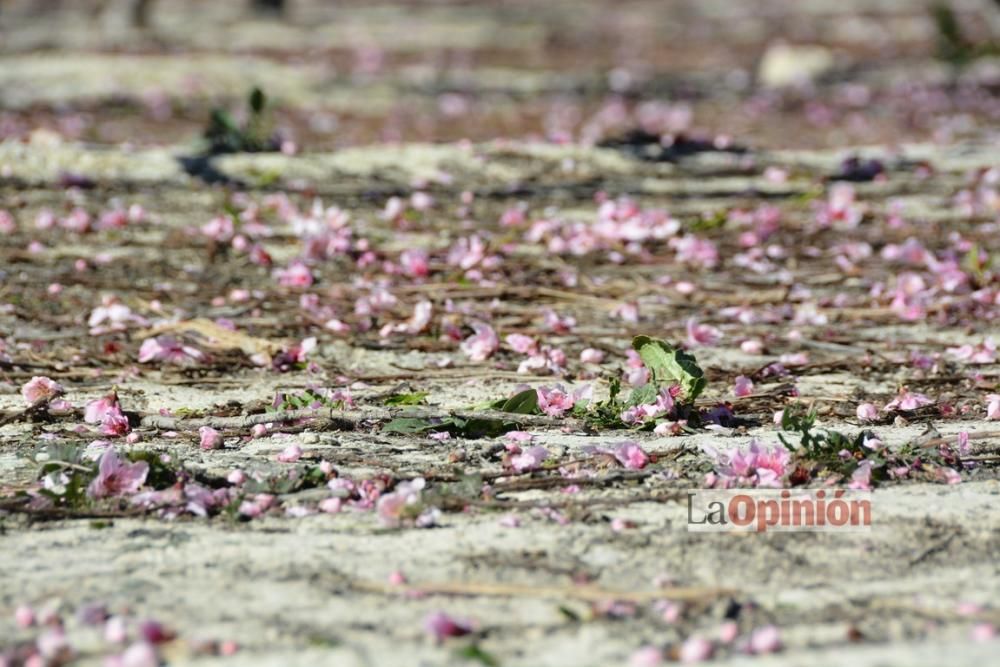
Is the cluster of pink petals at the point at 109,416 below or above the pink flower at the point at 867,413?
above

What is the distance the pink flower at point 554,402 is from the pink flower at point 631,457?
482 millimetres

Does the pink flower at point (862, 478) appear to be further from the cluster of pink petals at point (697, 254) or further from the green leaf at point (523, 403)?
the cluster of pink petals at point (697, 254)

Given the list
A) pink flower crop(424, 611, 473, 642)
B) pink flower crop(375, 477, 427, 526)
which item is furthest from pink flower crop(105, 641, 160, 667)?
pink flower crop(375, 477, 427, 526)

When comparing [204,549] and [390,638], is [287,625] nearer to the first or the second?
[390,638]

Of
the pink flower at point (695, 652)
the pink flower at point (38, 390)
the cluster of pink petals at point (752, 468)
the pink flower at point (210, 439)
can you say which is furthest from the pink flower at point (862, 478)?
the pink flower at point (38, 390)

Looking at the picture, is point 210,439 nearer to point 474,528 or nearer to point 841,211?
point 474,528

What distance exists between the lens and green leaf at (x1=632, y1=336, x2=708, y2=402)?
12.3 ft

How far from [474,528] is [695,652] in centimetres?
76

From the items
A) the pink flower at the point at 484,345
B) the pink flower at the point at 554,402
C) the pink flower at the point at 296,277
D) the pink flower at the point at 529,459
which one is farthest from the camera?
the pink flower at the point at 296,277

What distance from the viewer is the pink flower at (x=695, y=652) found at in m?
2.41

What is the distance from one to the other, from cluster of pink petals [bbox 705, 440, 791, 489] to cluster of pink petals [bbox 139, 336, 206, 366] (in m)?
1.99

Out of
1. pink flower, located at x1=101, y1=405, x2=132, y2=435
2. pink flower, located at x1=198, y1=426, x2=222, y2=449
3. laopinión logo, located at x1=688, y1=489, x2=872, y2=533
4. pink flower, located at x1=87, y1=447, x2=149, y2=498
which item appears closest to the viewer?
laopinión logo, located at x1=688, y1=489, x2=872, y2=533

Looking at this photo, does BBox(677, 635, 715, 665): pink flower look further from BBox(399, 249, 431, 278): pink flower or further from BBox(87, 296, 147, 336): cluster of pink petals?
BBox(399, 249, 431, 278): pink flower

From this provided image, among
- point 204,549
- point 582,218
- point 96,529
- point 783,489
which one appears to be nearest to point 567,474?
point 783,489
